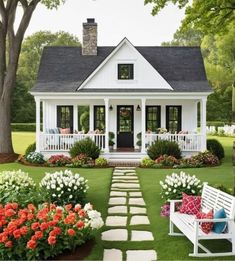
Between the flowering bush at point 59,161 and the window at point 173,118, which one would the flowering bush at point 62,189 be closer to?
the flowering bush at point 59,161

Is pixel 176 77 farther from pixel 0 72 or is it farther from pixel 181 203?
pixel 181 203

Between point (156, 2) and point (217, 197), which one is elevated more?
point (156, 2)

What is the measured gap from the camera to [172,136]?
2255cm

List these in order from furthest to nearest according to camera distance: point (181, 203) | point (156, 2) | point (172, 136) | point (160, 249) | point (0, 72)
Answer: point (0, 72)
point (172, 136)
point (156, 2)
point (181, 203)
point (160, 249)

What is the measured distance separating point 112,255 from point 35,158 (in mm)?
13639

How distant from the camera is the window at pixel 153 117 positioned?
24.4 m

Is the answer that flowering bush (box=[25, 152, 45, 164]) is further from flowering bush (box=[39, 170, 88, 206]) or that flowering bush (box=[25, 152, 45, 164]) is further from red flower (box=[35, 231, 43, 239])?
red flower (box=[35, 231, 43, 239])

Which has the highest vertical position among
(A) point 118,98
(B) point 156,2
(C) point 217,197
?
(B) point 156,2

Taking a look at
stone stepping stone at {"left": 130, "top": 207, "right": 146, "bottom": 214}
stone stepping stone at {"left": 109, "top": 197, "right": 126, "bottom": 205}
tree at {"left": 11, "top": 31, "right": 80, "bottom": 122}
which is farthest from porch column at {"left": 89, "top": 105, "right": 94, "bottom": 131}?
tree at {"left": 11, "top": 31, "right": 80, "bottom": 122}

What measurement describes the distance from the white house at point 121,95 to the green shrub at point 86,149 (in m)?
0.99

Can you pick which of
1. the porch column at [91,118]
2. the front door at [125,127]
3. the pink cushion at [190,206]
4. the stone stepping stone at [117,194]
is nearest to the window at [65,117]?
the porch column at [91,118]

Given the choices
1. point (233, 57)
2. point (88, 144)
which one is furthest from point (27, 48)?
point (88, 144)

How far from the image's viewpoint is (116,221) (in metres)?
10.3

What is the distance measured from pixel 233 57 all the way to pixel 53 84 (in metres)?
36.2
